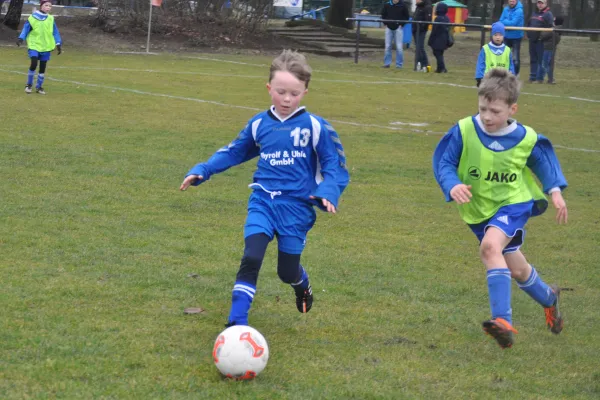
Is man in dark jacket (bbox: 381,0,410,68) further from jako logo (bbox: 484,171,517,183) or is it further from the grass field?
jako logo (bbox: 484,171,517,183)

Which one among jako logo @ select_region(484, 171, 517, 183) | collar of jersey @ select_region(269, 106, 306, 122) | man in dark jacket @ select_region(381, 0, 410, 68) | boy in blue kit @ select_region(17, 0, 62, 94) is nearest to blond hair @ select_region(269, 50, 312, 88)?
collar of jersey @ select_region(269, 106, 306, 122)

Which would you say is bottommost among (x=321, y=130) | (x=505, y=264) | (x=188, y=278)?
(x=188, y=278)

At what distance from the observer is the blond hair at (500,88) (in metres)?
5.37

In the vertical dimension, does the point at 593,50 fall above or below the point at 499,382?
above

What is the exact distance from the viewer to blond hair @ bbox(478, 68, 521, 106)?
5367mm

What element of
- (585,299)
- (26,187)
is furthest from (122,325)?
(26,187)

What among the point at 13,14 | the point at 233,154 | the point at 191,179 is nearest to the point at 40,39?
the point at 233,154

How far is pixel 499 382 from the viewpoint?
16.0 ft

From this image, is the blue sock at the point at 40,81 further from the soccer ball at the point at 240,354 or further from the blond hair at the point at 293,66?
the soccer ball at the point at 240,354

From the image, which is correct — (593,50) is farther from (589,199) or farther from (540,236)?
(540,236)

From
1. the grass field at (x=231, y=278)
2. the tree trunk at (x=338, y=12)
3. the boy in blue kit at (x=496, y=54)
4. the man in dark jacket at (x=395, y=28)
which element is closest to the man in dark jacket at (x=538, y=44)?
the man in dark jacket at (x=395, y=28)

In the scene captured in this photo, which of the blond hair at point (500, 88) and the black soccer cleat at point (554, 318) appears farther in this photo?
the black soccer cleat at point (554, 318)

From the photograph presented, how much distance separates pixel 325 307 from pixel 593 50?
2984cm

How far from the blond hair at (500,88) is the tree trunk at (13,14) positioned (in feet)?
90.8
